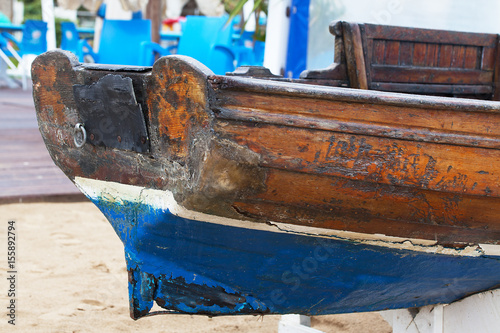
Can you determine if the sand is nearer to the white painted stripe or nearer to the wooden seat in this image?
the white painted stripe

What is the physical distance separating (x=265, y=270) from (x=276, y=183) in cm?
33

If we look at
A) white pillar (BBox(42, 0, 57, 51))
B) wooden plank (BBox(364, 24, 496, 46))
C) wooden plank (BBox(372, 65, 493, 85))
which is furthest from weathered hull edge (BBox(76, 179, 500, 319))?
white pillar (BBox(42, 0, 57, 51))

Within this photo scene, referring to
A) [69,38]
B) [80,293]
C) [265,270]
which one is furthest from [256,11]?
[265,270]

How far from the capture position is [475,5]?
129 inches

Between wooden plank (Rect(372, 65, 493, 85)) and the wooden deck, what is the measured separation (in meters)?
2.31

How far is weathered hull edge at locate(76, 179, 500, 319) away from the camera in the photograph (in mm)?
1388

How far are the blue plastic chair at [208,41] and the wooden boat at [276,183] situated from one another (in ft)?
15.7

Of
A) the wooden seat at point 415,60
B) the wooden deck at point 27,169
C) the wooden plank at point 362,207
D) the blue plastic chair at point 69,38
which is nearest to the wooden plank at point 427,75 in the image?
the wooden seat at point 415,60

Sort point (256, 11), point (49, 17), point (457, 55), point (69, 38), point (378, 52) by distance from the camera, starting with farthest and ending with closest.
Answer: point (49, 17) → point (69, 38) → point (256, 11) → point (457, 55) → point (378, 52)

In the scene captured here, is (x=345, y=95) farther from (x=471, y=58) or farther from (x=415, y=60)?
(x=471, y=58)

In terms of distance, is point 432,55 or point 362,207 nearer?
point 362,207

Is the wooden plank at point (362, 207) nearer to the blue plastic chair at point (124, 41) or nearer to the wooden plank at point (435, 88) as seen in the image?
the wooden plank at point (435, 88)

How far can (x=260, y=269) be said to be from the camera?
1.46m

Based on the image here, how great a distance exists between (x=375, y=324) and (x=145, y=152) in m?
1.48
